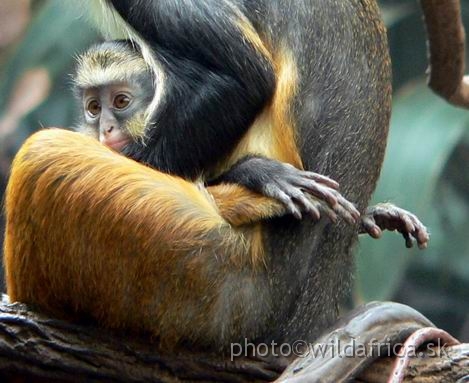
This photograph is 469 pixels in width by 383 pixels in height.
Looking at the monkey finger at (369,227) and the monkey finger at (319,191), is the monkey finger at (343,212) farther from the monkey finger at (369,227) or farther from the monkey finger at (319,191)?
the monkey finger at (369,227)

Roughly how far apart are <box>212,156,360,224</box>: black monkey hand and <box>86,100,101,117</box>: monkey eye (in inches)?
22.0

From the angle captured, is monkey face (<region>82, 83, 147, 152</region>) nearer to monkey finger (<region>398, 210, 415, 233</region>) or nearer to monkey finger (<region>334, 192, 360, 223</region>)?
monkey finger (<region>334, 192, 360, 223</region>)

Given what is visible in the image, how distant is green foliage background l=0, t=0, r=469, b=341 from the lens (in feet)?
18.0

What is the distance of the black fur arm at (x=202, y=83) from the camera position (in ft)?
8.11

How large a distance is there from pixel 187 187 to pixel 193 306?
11.5 inches

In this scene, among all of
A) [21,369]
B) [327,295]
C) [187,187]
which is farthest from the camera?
[327,295]

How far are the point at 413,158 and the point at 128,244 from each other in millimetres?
3491

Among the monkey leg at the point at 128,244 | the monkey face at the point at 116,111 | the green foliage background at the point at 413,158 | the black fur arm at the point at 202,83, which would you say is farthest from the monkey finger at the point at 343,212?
the green foliage background at the point at 413,158

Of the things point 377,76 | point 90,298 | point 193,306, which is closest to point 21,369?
point 90,298

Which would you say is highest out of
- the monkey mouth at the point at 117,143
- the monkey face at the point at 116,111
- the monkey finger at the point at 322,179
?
the monkey face at the point at 116,111

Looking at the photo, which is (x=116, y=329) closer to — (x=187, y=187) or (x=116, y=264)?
(x=116, y=264)

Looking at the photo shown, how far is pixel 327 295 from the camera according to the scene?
8.53 feet

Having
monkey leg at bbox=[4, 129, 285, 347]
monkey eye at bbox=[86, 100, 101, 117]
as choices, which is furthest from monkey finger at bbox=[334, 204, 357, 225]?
monkey eye at bbox=[86, 100, 101, 117]

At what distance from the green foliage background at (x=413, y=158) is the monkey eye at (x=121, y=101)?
9.27ft
